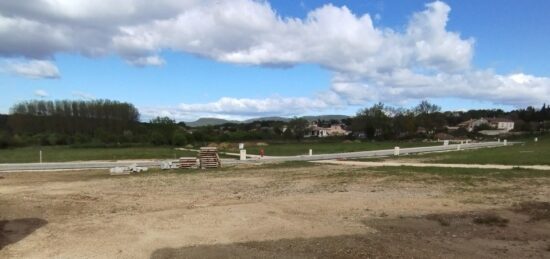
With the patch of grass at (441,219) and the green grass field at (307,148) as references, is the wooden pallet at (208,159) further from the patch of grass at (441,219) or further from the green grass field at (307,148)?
the patch of grass at (441,219)

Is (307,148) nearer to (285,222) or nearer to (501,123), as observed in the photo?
(285,222)

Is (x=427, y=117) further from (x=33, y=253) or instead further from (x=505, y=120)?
(x=33, y=253)

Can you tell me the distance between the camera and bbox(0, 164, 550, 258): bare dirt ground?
9828mm

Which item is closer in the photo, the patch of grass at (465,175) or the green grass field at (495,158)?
the patch of grass at (465,175)

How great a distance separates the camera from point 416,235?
35.3ft

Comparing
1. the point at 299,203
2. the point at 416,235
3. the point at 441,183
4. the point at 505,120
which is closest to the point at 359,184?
the point at 441,183

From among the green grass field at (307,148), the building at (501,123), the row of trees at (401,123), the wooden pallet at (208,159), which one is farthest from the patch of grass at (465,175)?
the building at (501,123)

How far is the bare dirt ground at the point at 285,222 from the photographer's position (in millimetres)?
9828

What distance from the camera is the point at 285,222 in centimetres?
1206

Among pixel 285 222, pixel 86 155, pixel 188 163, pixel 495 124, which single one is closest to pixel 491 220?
pixel 285 222

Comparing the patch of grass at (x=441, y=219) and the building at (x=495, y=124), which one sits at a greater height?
the building at (x=495, y=124)

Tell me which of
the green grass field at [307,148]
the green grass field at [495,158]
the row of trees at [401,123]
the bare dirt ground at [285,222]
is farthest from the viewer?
the row of trees at [401,123]

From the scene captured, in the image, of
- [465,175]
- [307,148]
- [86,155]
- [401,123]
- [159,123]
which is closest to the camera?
[465,175]

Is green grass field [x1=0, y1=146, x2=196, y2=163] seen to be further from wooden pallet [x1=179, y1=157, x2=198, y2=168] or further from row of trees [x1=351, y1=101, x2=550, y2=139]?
row of trees [x1=351, y1=101, x2=550, y2=139]
